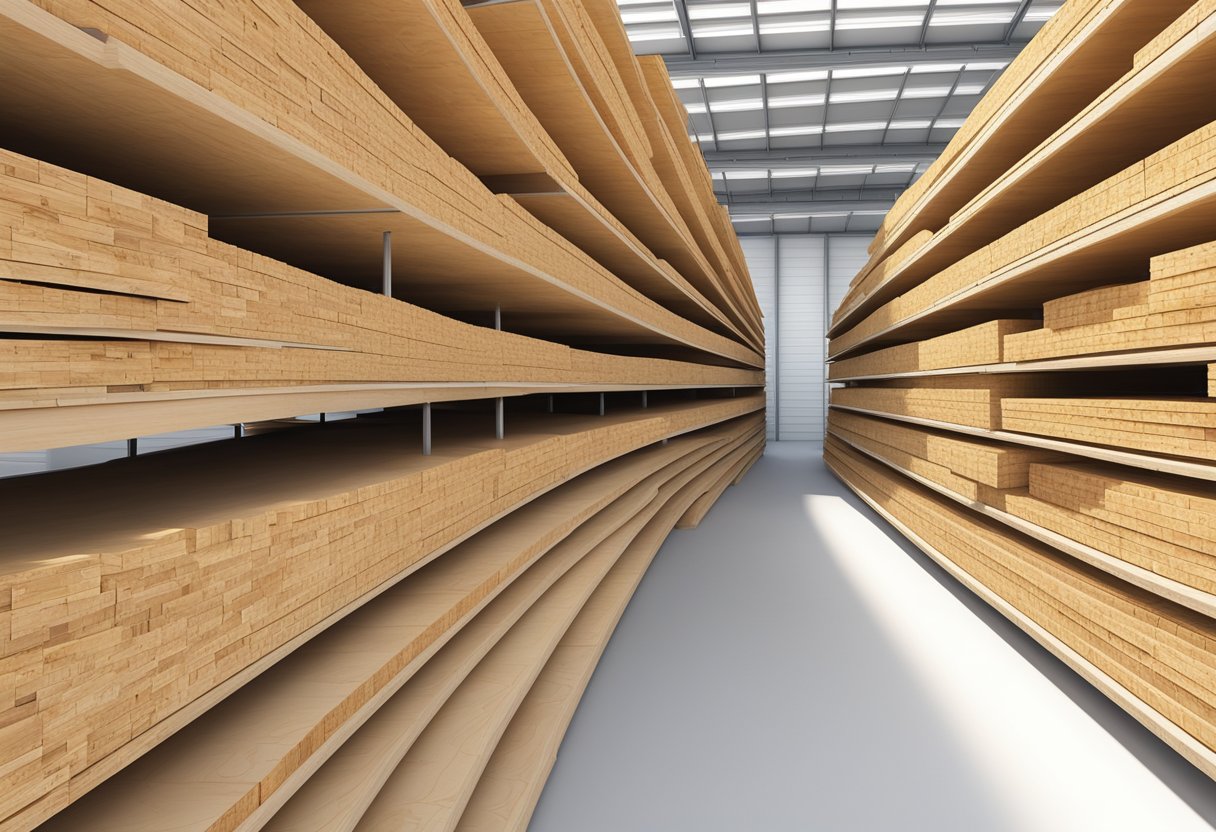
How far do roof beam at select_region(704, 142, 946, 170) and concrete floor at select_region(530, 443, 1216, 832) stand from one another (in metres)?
9.85

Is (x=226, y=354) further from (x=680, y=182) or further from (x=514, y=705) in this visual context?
(x=680, y=182)

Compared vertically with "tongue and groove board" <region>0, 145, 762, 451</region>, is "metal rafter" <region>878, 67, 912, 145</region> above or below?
above

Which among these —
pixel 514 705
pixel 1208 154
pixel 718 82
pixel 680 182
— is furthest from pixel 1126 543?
pixel 718 82

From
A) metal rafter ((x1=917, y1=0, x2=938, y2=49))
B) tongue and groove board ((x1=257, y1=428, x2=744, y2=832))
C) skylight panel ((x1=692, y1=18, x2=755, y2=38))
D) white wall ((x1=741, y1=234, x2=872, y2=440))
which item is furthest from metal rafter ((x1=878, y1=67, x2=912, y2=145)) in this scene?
tongue and groove board ((x1=257, y1=428, x2=744, y2=832))

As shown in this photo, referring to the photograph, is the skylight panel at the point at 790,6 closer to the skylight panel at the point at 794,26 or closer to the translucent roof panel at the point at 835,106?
the skylight panel at the point at 794,26

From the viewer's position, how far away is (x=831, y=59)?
8.84 meters

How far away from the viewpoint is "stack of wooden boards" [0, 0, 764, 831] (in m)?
0.84

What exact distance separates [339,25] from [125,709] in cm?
168

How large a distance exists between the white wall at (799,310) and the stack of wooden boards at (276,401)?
47.1 ft

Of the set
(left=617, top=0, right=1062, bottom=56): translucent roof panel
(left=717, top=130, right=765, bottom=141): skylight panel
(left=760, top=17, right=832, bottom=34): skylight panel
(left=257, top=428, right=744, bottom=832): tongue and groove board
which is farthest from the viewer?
(left=717, top=130, right=765, bottom=141): skylight panel

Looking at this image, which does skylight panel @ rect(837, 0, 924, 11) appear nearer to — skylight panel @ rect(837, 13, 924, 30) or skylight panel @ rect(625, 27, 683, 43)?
skylight panel @ rect(837, 13, 924, 30)

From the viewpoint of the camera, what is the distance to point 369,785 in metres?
1.38

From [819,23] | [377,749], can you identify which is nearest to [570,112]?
[377,749]

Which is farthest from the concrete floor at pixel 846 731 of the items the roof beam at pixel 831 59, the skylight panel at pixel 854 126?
the skylight panel at pixel 854 126
